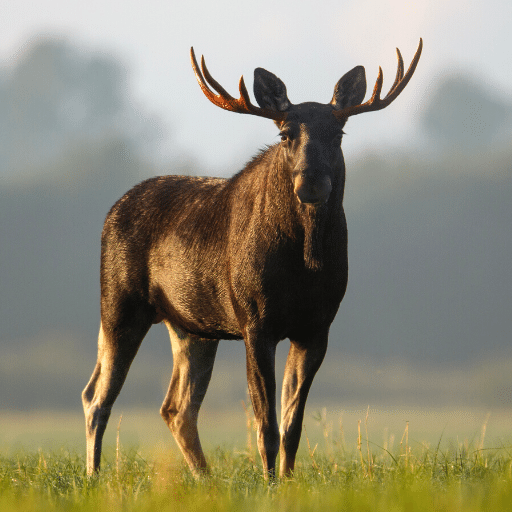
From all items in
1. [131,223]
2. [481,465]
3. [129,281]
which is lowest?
[481,465]

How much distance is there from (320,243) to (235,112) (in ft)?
4.11

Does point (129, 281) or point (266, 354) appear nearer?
point (266, 354)

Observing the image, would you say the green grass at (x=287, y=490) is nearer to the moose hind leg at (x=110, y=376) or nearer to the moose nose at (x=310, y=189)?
the moose hind leg at (x=110, y=376)

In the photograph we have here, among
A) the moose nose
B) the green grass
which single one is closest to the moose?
the moose nose

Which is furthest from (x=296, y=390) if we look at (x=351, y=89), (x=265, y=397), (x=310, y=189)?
(x=351, y=89)

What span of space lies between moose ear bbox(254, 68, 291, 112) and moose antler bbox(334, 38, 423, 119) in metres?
0.39

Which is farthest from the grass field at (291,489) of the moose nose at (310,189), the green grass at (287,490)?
the moose nose at (310,189)

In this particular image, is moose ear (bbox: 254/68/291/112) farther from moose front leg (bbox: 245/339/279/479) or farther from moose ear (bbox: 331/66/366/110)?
moose front leg (bbox: 245/339/279/479)

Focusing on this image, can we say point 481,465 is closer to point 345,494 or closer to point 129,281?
point 345,494

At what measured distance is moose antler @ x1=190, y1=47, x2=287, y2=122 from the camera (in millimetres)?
5344

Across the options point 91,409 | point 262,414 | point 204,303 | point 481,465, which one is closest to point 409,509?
point 262,414

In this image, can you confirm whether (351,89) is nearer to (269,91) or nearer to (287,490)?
(269,91)

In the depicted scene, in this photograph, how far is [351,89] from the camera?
5656 millimetres

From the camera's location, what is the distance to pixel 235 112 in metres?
5.62
